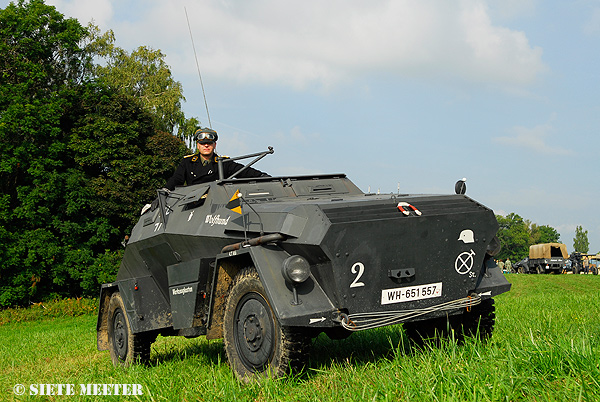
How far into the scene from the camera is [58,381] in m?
6.48

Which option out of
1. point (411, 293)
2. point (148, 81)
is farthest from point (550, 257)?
point (411, 293)

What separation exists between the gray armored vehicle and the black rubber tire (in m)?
1.33

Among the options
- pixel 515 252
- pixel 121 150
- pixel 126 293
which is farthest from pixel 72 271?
pixel 515 252

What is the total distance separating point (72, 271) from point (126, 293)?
21627mm

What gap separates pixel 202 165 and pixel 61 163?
23.0m

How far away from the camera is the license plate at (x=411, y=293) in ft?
16.6

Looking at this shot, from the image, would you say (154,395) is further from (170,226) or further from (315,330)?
(170,226)

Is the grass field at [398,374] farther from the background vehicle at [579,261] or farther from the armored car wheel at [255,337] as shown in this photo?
the background vehicle at [579,261]

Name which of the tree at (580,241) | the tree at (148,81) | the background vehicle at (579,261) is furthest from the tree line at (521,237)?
the tree at (148,81)

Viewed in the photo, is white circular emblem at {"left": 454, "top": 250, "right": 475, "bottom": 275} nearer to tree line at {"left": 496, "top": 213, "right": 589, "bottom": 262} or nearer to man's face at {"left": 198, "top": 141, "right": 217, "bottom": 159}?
man's face at {"left": 198, "top": 141, "right": 217, "bottom": 159}

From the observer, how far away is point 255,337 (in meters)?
5.12

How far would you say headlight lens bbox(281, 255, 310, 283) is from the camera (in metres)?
4.79

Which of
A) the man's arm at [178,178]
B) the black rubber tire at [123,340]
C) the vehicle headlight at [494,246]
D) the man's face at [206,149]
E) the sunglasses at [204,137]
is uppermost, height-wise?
the sunglasses at [204,137]

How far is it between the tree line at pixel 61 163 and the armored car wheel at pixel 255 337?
23.8 meters
